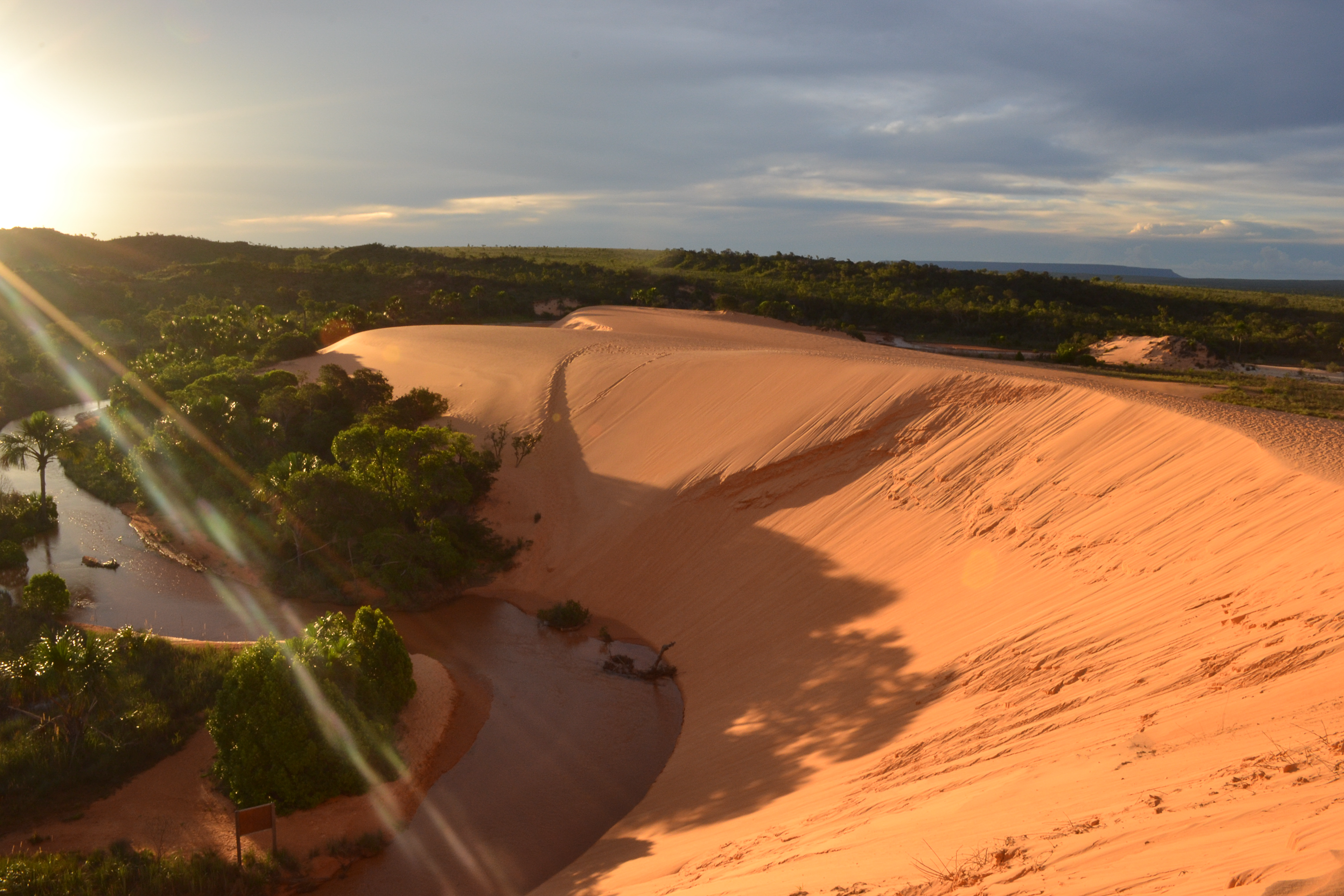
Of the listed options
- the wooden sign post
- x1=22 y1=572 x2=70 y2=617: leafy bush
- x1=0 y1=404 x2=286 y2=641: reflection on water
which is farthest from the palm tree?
the wooden sign post

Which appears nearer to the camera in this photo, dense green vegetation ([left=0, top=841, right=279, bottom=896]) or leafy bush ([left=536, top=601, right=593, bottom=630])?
dense green vegetation ([left=0, top=841, right=279, bottom=896])

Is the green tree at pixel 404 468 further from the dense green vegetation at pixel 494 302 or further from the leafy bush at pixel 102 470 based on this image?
the leafy bush at pixel 102 470

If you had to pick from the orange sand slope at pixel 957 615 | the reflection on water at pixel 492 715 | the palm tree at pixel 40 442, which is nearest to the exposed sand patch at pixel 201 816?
the reflection on water at pixel 492 715

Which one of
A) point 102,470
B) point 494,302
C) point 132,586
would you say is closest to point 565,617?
point 132,586

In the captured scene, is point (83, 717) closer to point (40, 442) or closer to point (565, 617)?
point (565, 617)

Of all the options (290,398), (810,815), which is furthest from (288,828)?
(290,398)

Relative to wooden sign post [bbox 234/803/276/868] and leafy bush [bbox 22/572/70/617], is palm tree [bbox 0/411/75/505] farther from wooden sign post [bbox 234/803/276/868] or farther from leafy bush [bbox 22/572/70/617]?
wooden sign post [bbox 234/803/276/868]
